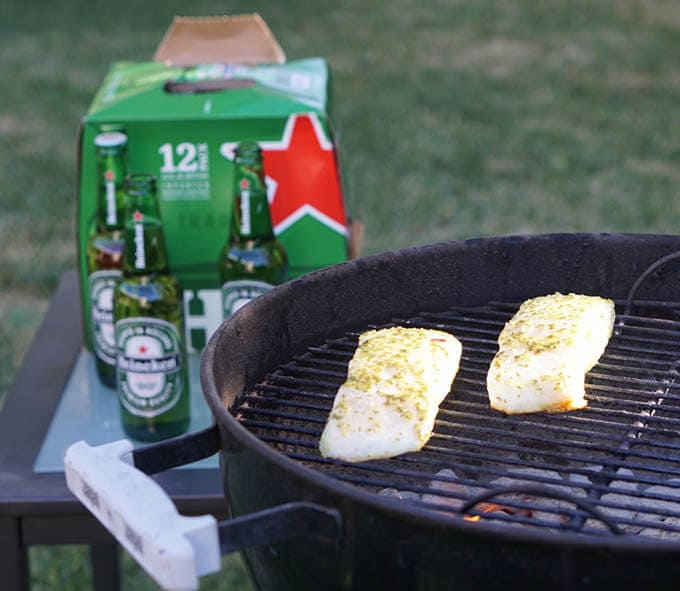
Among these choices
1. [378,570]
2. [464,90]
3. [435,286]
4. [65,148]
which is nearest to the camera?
[378,570]

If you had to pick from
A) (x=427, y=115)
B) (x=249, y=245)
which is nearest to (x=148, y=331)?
(x=249, y=245)

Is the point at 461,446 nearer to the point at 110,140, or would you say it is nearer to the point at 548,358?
the point at 548,358

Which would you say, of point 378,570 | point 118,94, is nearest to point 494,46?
point 118,94

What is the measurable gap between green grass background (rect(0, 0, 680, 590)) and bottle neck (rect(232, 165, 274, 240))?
43.7 inches

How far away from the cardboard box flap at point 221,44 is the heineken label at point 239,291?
2.31ft

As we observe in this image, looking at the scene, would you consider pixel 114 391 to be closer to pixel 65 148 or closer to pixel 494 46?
pixel 65 148

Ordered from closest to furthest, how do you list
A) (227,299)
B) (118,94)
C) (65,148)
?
(227,299) → (118,94) → (65,148)

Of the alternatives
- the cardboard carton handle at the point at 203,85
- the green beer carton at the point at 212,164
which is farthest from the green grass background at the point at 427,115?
the green beer carton at the point at 212,164

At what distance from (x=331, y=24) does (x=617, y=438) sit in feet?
23.7

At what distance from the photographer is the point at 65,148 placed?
19.5ft

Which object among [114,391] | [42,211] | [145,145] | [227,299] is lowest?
[42,211]

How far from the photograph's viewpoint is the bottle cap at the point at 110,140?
211 centimetres

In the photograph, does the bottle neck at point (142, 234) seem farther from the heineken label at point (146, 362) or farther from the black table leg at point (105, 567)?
the black table leg at point (105, 567)

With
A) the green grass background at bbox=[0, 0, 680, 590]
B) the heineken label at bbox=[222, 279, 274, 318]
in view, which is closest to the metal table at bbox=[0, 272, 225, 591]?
the heineken label at bbox=[222, 279, 274, 318]
